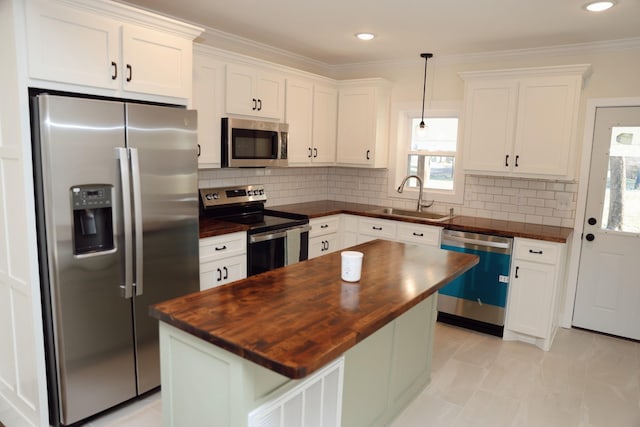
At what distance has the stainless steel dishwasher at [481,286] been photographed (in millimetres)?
3738

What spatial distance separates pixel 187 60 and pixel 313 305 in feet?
6.33

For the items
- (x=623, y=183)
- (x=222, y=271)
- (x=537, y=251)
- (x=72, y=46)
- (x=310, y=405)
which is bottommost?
(x=310, y=405)

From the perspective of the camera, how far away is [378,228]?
14.4ft

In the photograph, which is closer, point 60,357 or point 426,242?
point 60,357

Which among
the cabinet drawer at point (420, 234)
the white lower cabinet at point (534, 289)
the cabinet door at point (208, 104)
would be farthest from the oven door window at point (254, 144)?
the white lower cabinet at point (534, 289)

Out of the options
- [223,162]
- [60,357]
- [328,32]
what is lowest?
[60,357]

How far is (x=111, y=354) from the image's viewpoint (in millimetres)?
2500

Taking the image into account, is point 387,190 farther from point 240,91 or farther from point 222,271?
point 222,271

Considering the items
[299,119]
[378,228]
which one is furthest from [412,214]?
[299,119]

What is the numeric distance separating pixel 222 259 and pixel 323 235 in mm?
1381

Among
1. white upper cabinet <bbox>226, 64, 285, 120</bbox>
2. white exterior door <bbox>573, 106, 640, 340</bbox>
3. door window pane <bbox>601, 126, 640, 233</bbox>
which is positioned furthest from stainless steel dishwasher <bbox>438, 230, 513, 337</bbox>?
white upper cabinet <bbox>226, 64, 285, 120</bbox>

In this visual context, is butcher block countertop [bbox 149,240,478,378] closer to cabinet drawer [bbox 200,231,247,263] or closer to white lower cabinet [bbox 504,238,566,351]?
A: cabinet drawer [bbox 200,231,247,263]

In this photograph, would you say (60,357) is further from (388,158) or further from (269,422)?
(388,158)

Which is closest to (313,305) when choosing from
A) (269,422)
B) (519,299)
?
(269,422)
